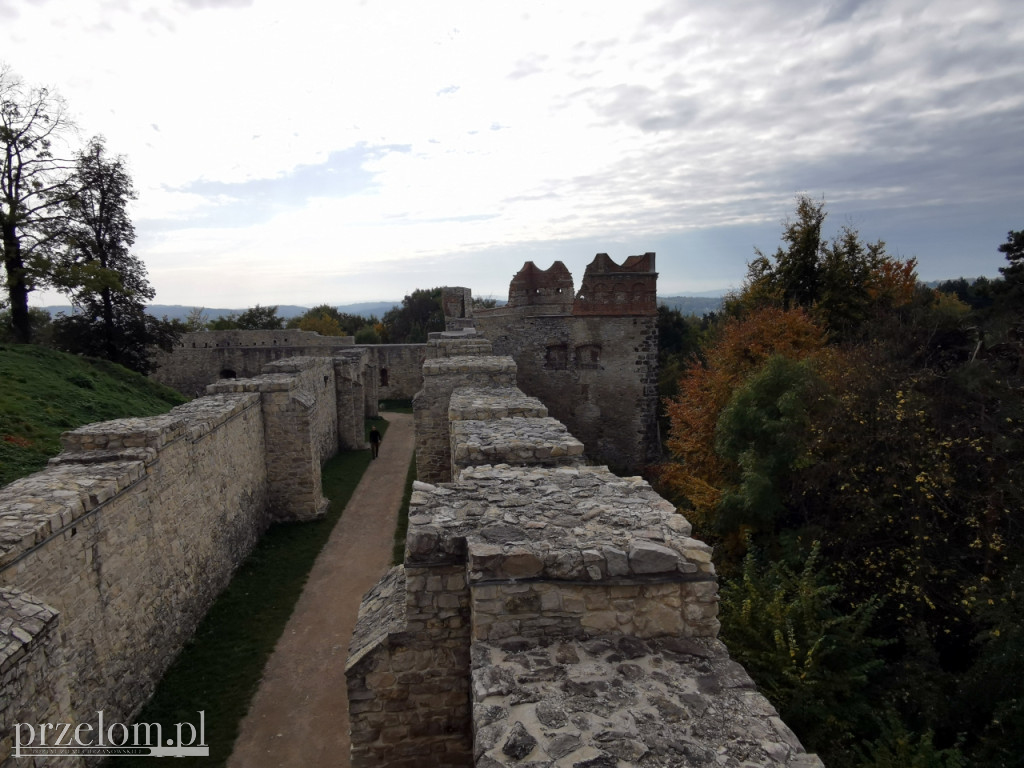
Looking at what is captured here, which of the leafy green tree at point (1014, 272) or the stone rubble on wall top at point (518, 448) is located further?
the leafy green tree at point (1014, 272)

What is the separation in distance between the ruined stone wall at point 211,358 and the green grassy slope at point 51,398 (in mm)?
7106

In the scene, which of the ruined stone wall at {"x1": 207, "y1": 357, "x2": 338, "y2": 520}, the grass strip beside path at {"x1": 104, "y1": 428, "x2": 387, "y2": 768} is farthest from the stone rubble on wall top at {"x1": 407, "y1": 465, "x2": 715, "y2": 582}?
the ruined stone wall at {"x1": 207, "y1": 357, "x2": 338, "y2": 520}

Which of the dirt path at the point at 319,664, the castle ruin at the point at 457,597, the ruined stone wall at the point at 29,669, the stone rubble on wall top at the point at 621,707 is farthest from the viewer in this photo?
the dirt path at the point at 319,664

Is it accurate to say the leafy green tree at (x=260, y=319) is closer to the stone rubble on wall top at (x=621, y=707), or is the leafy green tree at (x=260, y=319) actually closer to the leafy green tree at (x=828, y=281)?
the leafy green tree at (x=828, y=281)

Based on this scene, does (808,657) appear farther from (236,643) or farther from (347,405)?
(347,405)

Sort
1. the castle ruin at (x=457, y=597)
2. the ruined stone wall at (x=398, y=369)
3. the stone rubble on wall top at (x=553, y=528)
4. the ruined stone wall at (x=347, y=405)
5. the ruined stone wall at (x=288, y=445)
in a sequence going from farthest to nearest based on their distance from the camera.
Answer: the ruined stone wall at (x=398, y=369) → the ruined stone wall at (x=347, y=405) → the ruined stone wall at (x=288, y=445) → the stone rubble on wall top at (x=553, y=528) → the castle ruin at (x=457, y=597)

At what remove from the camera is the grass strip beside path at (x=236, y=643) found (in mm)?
6738

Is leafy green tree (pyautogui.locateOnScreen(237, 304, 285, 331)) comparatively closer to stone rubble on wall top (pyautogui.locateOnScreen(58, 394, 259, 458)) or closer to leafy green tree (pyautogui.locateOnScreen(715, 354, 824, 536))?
stone rubble on wall top (pyautogui.locateOnScreen(58, 394, 259, 458))

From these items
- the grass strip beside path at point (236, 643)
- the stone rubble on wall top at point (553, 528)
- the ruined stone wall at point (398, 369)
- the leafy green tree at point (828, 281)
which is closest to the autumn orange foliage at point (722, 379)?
the leafy green tree at point (828, 281)

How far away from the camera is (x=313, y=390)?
16.0 metres

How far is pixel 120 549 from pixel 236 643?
2.50 m

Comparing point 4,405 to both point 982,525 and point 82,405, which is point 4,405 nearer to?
point 82,405

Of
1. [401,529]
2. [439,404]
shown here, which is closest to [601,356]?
[401,529]

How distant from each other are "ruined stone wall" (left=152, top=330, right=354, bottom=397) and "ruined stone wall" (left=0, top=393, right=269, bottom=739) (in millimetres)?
17308
